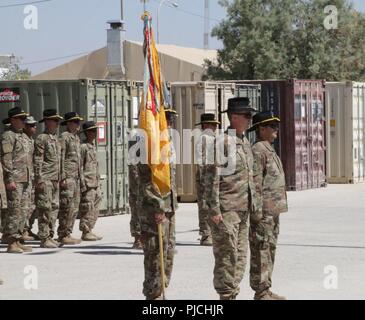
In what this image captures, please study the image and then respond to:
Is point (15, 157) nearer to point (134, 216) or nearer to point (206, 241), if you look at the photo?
point (134, 216)

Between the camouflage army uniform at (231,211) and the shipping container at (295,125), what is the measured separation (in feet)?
51.1

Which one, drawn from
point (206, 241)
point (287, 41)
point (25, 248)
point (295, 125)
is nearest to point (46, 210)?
Result: point (25, 248)

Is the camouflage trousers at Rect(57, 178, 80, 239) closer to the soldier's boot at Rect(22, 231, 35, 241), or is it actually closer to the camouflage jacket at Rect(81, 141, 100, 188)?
the camouflage jacket at Rect(81, 141, 100, 188)

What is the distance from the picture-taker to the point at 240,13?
4706 cm

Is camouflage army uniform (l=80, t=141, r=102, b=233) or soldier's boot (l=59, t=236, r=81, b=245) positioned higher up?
camouflage army uniform (l=80, t=141, r=102, b=233)

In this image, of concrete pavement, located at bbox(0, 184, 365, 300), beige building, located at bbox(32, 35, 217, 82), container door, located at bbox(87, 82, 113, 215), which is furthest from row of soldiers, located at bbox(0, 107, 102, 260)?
beige building, located at bbox(32, 35, 217, 82)

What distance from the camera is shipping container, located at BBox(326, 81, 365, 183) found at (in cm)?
2733

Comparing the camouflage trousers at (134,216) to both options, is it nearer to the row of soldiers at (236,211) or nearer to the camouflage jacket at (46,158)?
the camouflage jacket at (46,158)

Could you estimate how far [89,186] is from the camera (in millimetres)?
16094

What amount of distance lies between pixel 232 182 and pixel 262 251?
77cm

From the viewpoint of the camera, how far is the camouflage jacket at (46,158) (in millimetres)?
15109

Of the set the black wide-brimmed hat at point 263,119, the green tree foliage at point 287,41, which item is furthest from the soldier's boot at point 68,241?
the green tree foliage at point 287,41

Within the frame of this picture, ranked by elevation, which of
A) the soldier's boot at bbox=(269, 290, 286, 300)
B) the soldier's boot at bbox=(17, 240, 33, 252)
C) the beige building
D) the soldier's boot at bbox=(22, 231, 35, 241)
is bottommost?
the soldier's boot at bbox=(22, 231, 35, 241)
